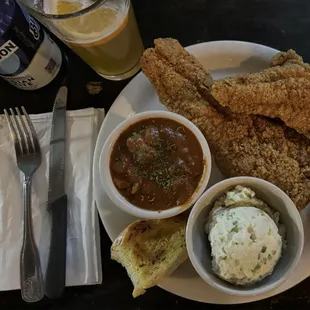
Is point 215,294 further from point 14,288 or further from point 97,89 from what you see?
point 97,89

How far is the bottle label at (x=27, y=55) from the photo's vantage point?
65.1 inches

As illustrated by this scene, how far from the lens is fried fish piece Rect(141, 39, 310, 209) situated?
157 cm

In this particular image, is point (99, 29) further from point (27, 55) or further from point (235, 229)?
point (235, 229)

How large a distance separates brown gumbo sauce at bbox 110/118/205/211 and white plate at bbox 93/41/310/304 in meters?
0.17

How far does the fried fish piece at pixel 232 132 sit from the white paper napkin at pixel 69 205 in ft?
0.96

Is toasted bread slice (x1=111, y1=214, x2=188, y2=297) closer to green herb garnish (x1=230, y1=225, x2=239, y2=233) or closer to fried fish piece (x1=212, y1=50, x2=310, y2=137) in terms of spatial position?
green herb garnish (x1=230, y1=225, x2=239, y2=233)

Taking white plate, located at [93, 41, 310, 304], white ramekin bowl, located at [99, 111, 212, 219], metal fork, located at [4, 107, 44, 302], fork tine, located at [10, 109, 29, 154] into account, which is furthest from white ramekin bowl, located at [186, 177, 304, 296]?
fork tine, located at [10, 109, 29, 154]

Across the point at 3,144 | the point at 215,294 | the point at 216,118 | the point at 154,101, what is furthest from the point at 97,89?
the point at 215,294

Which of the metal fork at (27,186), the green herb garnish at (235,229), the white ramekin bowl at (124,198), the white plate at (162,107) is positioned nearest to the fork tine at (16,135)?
the metal fork at (27,186)

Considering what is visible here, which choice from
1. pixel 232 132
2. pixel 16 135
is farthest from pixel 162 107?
pixel 16 135

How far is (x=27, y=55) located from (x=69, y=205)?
48 cm

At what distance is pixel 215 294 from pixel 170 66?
0.67 m

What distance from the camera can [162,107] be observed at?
68.9 inches

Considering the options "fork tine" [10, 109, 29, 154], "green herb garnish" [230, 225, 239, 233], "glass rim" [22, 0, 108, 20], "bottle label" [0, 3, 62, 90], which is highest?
"glass rim" [22, 0, 108, 20]
